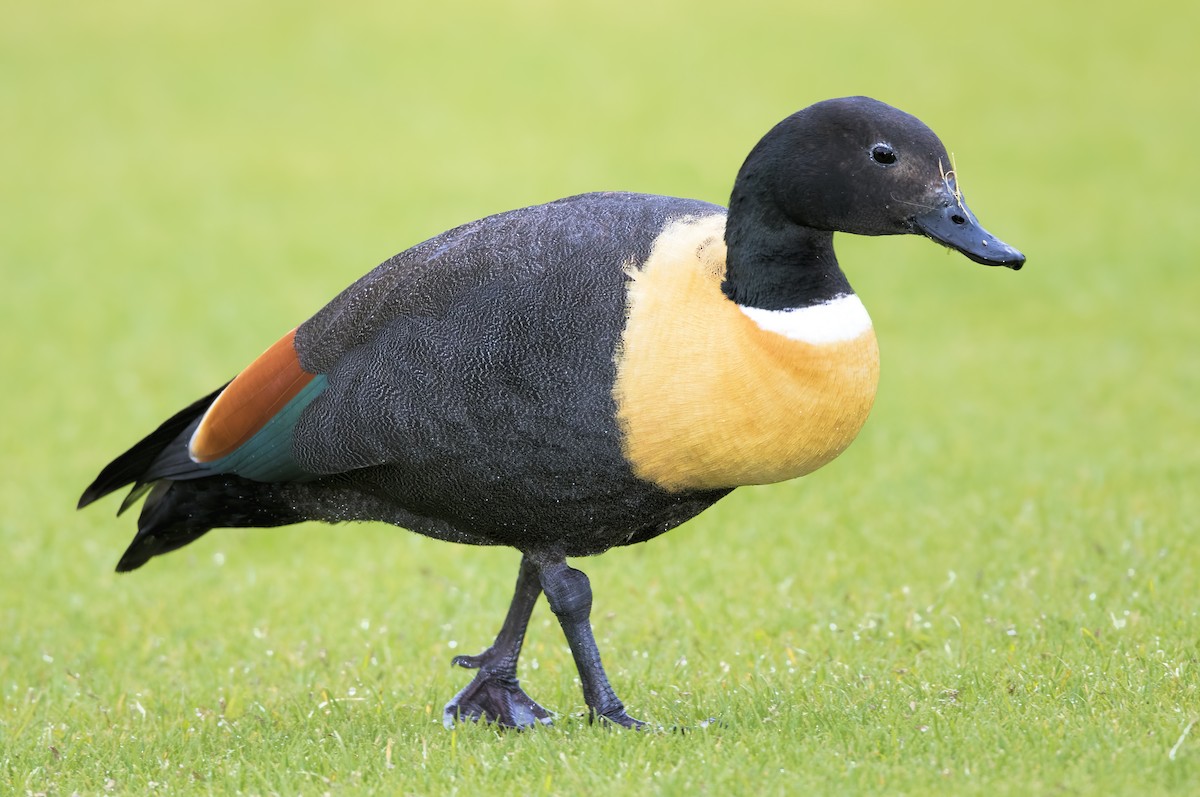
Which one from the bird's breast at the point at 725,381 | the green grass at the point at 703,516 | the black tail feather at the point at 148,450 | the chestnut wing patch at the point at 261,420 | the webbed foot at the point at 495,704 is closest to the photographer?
the bird's breast at the point at 725,381

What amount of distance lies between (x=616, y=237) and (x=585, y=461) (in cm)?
67

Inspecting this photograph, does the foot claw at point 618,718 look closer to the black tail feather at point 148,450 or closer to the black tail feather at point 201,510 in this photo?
the black tail feather at point 201,510

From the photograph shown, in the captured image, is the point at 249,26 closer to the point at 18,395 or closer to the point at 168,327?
the point at 168,327

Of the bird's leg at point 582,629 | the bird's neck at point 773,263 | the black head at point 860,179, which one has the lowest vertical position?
the bird's leg at point 582,629

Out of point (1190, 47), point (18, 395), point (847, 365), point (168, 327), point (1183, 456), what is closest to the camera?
point (847, 365)

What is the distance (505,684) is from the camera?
5.14m

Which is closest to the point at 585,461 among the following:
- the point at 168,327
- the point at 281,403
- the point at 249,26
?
the point at 281,403

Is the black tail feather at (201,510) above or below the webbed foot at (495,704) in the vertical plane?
above

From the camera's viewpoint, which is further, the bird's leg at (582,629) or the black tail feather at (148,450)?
the black tail feather at (148,450)

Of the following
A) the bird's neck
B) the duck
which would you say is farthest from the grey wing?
the bird's neck

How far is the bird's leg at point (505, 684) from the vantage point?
5.05 m

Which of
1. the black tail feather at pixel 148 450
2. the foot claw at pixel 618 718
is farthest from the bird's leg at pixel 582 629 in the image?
the black tail feather at pixel 148 450

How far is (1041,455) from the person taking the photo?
8.77m

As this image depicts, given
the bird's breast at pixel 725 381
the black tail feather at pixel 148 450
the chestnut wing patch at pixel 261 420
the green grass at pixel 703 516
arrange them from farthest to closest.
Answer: the black tail feather at pixel 148 450 < the chestnut wing patch at pixel 261 420 < the green grass at pixel 703 516 < the bird's breast at pixel 725 381
